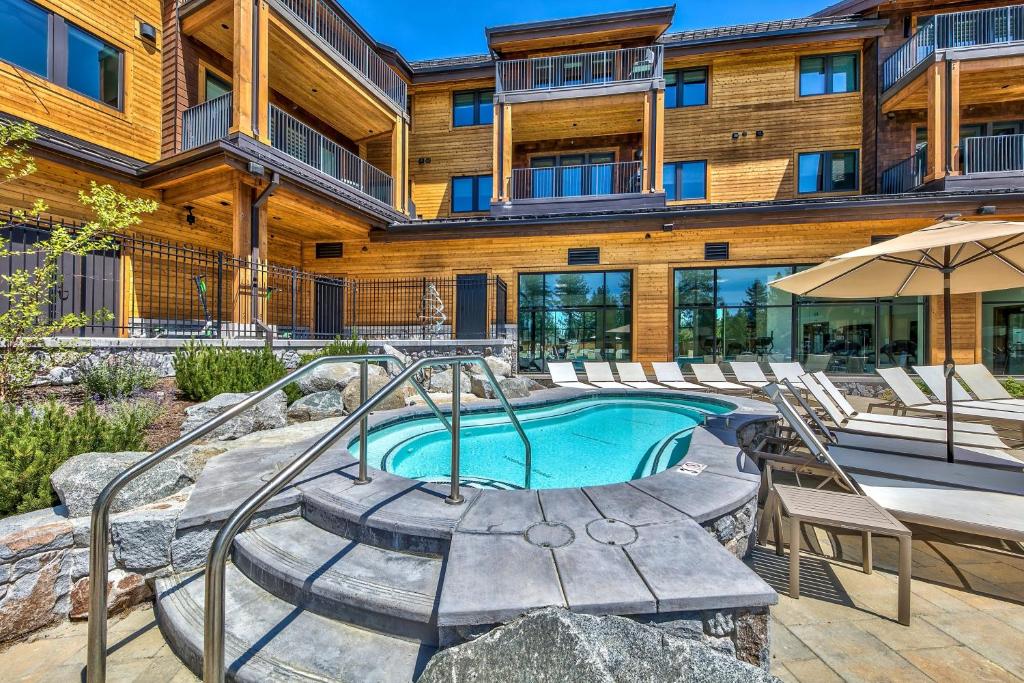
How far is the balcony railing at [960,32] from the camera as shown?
38.1 feet

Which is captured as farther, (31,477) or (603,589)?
(31,477)

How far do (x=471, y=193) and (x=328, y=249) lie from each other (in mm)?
5013

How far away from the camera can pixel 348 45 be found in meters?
12.1

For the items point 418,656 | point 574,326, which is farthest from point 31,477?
point 574,326

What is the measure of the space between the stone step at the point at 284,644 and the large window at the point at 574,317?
34.6 feet

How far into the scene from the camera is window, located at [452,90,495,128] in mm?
14961

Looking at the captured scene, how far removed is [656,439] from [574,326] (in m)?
7.13

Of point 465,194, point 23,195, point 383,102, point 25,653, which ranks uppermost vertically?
point 383,102

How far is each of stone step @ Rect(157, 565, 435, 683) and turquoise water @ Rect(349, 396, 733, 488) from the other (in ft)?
5.63

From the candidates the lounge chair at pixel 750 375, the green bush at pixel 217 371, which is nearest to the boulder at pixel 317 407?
the green bush at pixel 217 371

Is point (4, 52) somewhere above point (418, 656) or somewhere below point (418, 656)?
above

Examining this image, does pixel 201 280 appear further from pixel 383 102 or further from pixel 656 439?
pixel 656 439

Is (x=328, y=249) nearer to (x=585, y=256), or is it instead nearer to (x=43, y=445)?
(x=585, y=256)

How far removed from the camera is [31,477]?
2.89 metres
